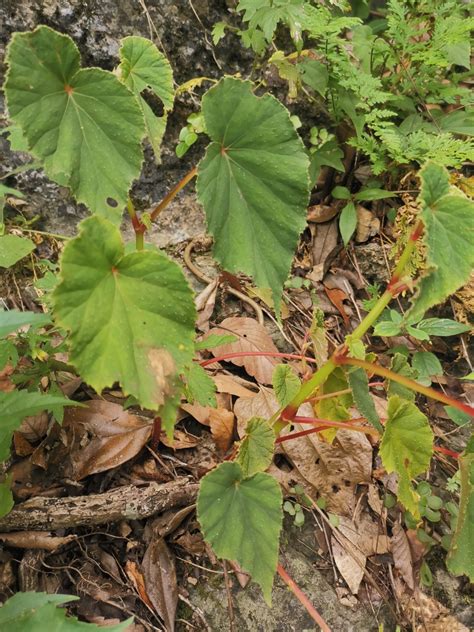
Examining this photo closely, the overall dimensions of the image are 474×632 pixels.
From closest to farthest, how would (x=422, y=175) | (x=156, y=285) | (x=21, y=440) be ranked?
(x=156, y=285) → (x=422, y=175) → (x=21, y=440)

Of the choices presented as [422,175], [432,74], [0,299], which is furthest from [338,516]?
[432,74]

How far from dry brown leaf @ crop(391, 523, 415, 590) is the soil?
10 centimetres

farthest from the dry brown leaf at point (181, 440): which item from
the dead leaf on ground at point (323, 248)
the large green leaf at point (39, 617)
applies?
the dead leaf on ground at point (323, 248)

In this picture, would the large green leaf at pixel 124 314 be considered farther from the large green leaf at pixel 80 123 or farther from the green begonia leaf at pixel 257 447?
the green begonia leaf at pixel 257 447

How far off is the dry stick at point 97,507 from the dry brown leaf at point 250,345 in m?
0.45

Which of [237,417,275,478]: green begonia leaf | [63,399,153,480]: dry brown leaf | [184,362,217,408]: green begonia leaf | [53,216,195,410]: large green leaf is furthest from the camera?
[63,399,153,480]: dry brown leaf

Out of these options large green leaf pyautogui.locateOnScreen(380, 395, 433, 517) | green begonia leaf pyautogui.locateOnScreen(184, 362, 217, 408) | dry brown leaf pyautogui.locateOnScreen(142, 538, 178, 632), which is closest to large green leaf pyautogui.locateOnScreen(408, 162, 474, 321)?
large green leaf pyautogui.locateOnScreen(380, 395, 433, 517)

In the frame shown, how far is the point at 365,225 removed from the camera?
2.08 metres

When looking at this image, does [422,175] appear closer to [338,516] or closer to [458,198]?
[458,198]

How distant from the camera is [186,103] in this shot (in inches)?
75.7

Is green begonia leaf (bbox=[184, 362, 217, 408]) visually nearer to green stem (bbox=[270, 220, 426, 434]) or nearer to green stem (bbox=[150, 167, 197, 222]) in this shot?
green stem (bbox=[270, 220, 426, 434])

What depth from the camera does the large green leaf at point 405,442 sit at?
3.26 feet

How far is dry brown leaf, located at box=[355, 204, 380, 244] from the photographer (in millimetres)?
2078

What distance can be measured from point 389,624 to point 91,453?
0.92 m
